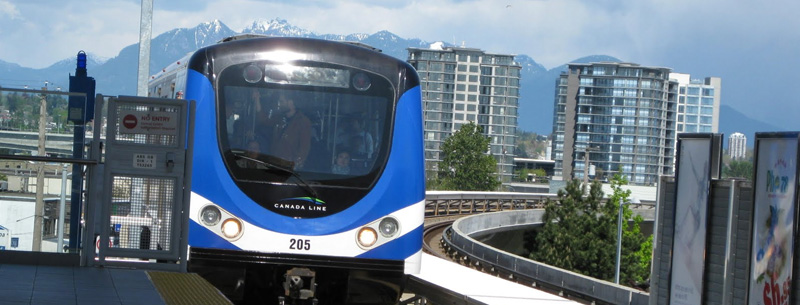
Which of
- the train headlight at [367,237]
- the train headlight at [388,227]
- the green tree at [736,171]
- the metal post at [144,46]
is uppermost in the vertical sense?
the metal post at [144,46]

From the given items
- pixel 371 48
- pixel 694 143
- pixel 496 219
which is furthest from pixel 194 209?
pixel 496 219

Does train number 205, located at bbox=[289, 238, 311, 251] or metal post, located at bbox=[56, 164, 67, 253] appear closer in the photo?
train number 205, located at bbox=[289, 238, 311, 251]

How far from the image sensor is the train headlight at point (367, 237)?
37.2 feet

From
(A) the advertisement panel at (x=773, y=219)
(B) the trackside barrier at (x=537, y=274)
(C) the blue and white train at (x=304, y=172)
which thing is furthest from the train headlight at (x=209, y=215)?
(B) the trackside barrier at (x=537, y=274)

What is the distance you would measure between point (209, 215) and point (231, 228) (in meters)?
0.27

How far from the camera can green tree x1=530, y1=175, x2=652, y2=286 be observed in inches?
2035

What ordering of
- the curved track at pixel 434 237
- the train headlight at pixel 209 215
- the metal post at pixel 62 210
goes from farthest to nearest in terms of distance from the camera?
the curved track at pixel 434 237
the metal post at pixel 62 210
the train headlight at pixel 209 215

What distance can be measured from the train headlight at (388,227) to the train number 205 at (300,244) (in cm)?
74

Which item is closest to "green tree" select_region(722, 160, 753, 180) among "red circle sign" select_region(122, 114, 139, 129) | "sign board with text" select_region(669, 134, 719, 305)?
"sign board with text" select_region(669, 134, 719, 305)

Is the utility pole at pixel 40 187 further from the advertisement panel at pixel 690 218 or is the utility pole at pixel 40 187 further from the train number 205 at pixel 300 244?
the advertisement panel at pixel 690 218

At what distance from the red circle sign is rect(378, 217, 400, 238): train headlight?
8.70 feet

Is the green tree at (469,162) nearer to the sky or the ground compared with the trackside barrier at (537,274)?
nearer to the sky

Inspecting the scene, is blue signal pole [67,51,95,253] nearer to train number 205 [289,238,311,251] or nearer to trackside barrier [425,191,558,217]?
train number 205 [289,238,311,251]

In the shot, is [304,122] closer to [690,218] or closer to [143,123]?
[143,123]
